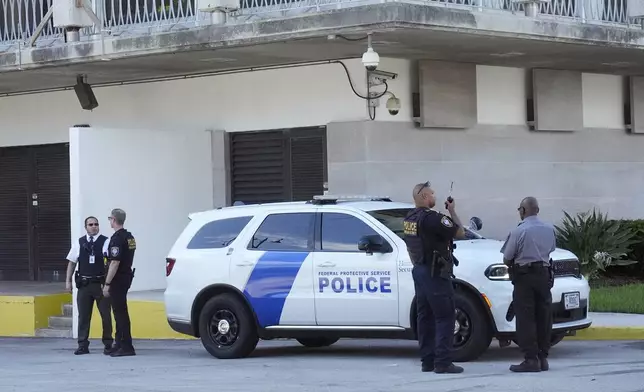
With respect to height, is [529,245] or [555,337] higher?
[529,245]

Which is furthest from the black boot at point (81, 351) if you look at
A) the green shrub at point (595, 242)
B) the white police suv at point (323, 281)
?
the green shrub at point (595, 242)

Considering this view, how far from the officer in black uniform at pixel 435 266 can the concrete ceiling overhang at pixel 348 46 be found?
3.34 meters

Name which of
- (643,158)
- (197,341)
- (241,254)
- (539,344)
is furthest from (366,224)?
(643,158)

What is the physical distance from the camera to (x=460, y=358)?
11938 millimetres

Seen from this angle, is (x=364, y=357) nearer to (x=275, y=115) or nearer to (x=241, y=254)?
(x=241, y=254)

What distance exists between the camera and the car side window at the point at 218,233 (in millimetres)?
13383

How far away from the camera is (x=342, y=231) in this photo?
12.8 m

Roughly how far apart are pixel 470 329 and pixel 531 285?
95cm

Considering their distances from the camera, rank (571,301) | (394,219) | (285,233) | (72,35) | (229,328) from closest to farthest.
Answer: (571,301), (394,219), (285,233), (229,328), (72,35)

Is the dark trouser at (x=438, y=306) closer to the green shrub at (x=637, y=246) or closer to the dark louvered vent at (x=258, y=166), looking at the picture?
the dark louvered vent at (x=258, y=166)

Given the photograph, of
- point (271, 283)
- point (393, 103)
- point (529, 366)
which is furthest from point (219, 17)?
point (529, 366)

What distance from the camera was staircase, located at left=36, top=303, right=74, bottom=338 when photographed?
17812 millimetres

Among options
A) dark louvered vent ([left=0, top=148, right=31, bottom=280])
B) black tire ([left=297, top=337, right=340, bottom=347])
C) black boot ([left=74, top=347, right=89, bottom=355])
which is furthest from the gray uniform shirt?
dark louvered vent ([left=0, top=148, right=31, bottom=280])

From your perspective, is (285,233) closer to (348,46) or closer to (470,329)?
(470,329)
